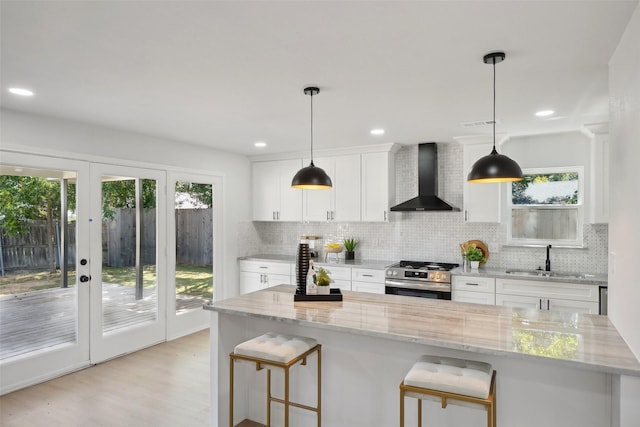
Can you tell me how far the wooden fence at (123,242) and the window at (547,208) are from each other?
3918mm

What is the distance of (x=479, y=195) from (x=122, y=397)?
13.6 feet

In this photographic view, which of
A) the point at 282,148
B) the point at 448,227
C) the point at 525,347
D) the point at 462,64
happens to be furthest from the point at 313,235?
Answer: the point at 525,347

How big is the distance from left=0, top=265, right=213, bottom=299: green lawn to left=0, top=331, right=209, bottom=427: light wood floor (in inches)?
33.7

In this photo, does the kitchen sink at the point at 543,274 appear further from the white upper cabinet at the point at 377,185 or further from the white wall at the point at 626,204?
the white wall at the point at 626,204

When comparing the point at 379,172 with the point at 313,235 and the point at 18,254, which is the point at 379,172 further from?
the point at 18,254

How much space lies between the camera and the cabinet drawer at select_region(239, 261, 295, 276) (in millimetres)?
5484

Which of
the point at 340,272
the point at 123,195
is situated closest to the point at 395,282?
the point at 340,272

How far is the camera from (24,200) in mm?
3496

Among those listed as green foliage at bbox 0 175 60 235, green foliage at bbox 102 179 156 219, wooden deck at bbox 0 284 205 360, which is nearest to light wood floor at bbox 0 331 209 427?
wooden deck at bbox 0 284 205 360

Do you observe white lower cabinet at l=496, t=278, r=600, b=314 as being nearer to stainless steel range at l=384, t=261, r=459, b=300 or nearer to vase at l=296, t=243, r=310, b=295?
stainless steel range at l=384, t=261, r=459, b=300

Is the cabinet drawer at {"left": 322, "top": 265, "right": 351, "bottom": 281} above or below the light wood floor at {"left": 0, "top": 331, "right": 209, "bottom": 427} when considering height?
above

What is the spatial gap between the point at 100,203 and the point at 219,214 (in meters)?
1.71

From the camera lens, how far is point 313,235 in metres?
5.97

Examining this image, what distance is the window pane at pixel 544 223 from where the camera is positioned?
4414mm
